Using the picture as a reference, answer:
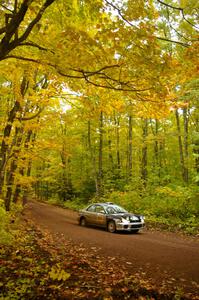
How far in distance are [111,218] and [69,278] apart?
873cm

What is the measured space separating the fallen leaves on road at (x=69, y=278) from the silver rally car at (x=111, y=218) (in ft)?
18.0

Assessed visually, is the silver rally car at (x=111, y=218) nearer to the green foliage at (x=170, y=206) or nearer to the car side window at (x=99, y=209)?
the car side window at (x=99, y=209)

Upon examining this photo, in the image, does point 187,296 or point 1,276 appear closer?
point 187,296

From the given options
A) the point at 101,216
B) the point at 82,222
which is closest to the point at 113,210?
the point at 101,216

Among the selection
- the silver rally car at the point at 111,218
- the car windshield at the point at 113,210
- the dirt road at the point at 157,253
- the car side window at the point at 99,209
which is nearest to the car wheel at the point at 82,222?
the silver rally car at the point at 111,218

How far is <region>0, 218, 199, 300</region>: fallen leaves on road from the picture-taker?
522 cm

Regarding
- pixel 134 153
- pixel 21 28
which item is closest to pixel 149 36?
pixel 21 28

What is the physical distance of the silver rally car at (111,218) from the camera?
1412cm

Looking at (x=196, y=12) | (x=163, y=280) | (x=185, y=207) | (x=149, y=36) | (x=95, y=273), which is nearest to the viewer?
(x=149, y=36)

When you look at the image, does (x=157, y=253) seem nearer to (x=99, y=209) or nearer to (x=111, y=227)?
(x=111, y=227)

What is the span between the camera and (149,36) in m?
4.86

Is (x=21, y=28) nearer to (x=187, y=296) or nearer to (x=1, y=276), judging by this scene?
(x=1, y=276)

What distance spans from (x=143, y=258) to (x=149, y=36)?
6548mm

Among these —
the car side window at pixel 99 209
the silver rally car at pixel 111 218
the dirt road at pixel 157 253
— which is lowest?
the dirt road at pixel 157 253
